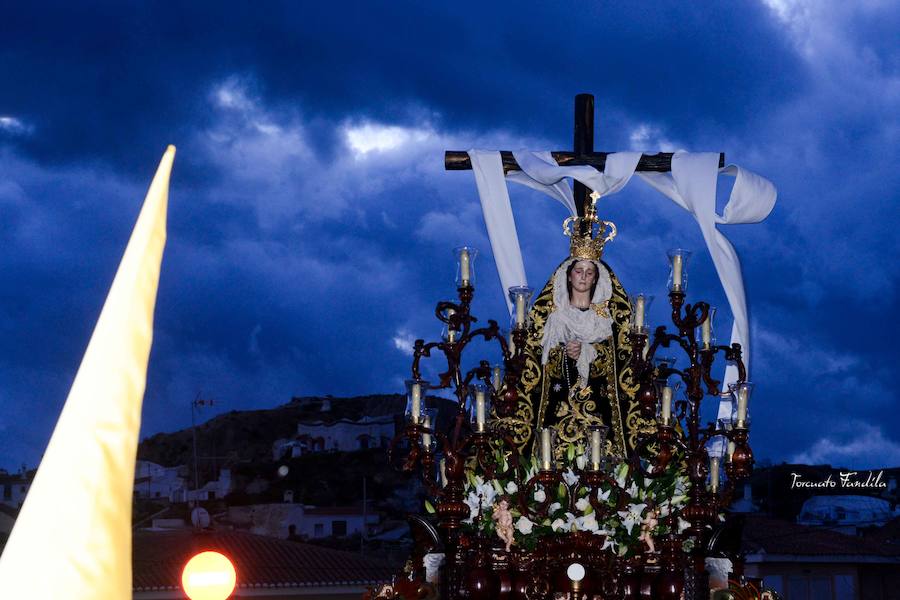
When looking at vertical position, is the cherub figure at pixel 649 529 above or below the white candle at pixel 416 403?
below

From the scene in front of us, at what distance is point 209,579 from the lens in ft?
12.8

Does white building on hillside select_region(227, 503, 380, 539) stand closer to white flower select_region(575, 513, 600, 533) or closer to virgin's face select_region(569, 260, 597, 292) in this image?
virgin's face select_region(569, 260, 597, 292)

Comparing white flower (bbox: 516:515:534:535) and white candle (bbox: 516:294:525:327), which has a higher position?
white candle (bbox: 516:294:525:327)

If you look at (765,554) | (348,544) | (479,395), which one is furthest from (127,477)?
(348,544)

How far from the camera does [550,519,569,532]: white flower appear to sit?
22.5 ft

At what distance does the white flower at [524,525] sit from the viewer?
22.8 feet

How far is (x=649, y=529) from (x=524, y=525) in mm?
764

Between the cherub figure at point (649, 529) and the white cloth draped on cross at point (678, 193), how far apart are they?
4.28 feet

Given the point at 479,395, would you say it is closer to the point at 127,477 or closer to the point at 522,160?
the point at 522,160

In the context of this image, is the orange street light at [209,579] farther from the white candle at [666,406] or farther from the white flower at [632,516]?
the white flower at [632,516]

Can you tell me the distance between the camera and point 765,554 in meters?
19.4

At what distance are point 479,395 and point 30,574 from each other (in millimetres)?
5959

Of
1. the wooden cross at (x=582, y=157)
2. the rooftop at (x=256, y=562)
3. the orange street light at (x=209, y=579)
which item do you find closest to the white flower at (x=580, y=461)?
the wooden cross at (x=582, y=157)

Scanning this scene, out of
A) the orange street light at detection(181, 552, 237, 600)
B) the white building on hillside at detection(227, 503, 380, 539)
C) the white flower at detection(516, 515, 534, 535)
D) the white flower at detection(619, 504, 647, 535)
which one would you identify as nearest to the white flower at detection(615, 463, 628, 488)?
the white flower at detection(619, 504, 647, 535)
